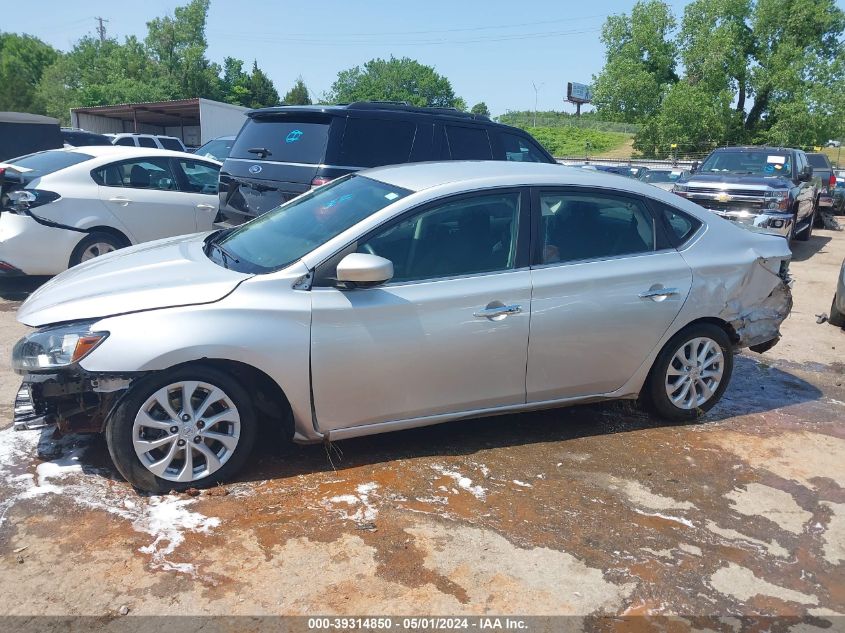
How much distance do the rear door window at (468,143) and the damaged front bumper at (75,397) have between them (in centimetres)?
489

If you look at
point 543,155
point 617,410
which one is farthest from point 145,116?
point 617,410

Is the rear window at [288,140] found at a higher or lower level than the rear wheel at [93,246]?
higher

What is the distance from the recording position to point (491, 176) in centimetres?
441

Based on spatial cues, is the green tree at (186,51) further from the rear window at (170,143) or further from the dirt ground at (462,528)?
the dirt ground at (462,528)

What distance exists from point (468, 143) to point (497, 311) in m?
4.05

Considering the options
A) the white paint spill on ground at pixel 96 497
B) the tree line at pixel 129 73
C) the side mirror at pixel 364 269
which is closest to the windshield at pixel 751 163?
the side mirror at pixel 364 269

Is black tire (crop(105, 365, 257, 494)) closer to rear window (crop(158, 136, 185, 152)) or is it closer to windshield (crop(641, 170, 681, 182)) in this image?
windshield (crop(641, 170, 681, 182))

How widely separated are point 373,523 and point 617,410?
2387 mm

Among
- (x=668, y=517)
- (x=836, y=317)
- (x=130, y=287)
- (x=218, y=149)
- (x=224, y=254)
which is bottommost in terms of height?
(x=668, y=517)

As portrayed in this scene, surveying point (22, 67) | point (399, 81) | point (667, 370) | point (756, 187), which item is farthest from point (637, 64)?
point (399, 81)

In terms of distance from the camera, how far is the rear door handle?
4.06 m

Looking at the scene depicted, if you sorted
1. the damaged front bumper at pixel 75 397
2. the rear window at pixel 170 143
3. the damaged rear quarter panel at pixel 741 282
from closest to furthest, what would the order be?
1. the damaged front bumper at pixel 75 397
2. the damaged rear quarter panel at pixel 741 282
3. the rear window at pixel 170 143

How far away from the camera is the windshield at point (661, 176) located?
60.0ft

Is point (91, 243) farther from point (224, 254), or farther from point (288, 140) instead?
point (224, 254)
